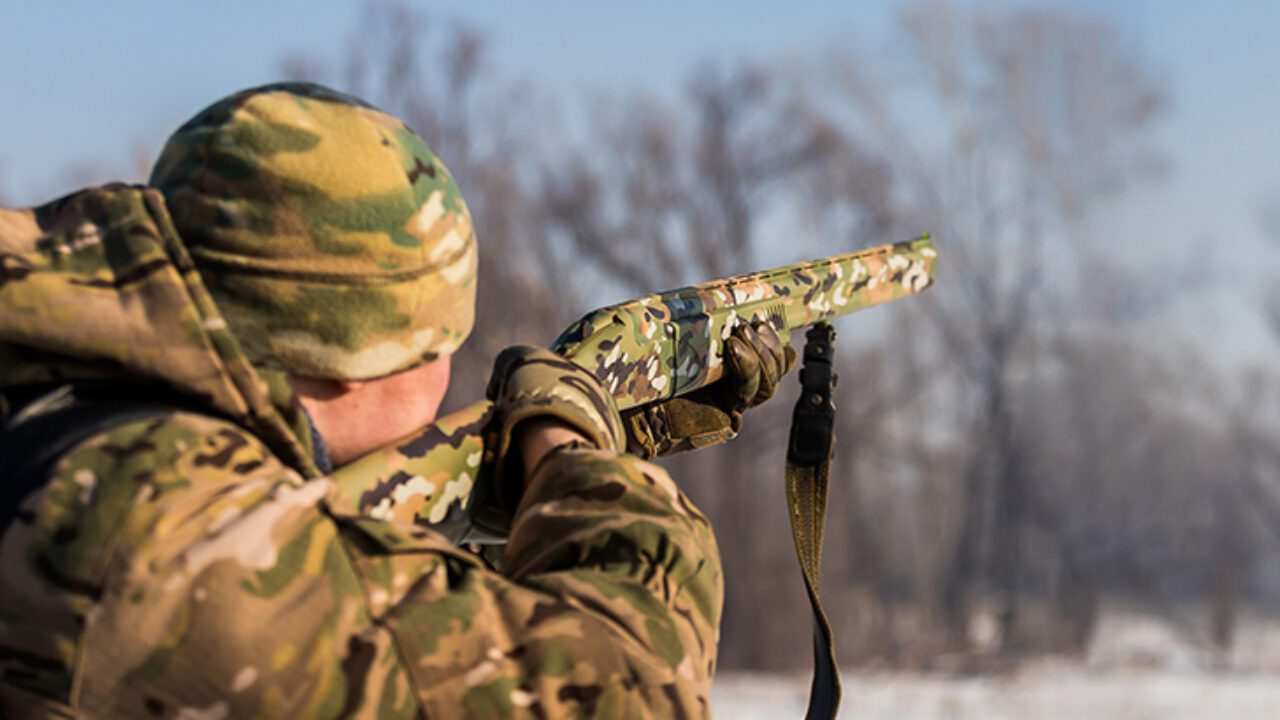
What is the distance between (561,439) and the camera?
1.79m

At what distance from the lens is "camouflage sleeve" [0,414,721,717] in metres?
1.27

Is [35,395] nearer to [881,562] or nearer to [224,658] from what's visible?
[224,658]

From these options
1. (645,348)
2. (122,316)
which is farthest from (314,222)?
(645,348)

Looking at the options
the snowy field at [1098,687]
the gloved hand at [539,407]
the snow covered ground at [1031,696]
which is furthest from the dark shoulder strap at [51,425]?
the snow covered ground at [1031,696]

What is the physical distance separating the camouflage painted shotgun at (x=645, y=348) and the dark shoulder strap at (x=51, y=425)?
365mm

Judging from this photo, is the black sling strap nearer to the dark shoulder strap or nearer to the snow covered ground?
the dark shoulder strap

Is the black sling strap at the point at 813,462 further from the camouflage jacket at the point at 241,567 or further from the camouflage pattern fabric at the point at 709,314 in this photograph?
the camouflage jacket at the point at 241,567

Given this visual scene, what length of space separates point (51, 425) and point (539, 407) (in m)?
0.69

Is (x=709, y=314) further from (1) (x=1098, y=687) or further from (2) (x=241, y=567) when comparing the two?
(1) (x=1098, y=687)

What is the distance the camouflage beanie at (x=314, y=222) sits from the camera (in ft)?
4.96

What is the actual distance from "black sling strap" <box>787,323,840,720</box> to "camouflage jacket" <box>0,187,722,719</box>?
195 centimetres

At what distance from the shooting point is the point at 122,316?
4.58 ft

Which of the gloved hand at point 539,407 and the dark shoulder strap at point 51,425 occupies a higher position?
the dark shoulder strap at point 51,425

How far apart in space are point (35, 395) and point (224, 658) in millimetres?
397
